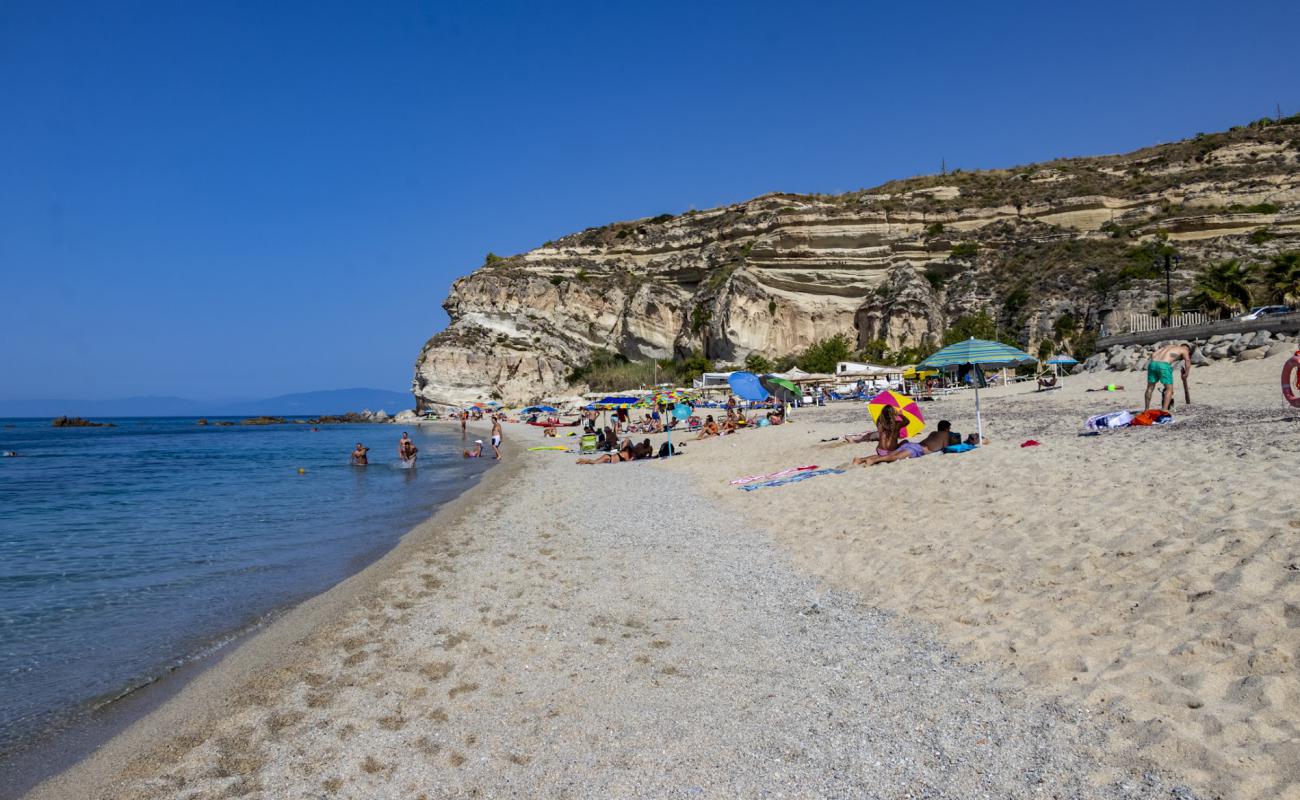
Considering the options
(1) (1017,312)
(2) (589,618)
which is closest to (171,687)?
(2) (589,618)

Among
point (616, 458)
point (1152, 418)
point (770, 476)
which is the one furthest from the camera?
point (616, 458)

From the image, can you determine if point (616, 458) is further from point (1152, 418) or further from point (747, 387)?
point (1152, 418)

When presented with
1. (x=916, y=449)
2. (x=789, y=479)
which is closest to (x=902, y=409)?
(x=916, y=449)

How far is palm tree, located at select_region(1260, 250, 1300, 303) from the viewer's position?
1226 inches

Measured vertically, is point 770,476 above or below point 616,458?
above

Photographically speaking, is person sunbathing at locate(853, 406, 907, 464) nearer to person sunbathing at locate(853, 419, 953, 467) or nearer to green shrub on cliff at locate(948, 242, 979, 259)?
person sunbathing at locate(853, 419, 953, 467)

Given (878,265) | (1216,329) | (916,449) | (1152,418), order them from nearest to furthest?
(916,449) → (1152,418) → (1216,329) → (878,265)

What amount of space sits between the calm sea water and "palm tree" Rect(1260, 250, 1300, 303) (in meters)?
35.2

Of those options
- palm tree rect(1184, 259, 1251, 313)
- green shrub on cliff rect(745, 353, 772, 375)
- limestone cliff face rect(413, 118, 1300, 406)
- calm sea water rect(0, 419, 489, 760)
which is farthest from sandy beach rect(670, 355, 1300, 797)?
green shrub on cliff rect(745, 353, 772, 375)

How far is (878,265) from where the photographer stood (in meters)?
63.9

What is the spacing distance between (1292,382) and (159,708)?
14.5m

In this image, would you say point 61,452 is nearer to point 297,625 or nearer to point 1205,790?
point 297,625

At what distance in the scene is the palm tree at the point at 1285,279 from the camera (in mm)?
31141

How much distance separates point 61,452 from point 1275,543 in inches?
1926
